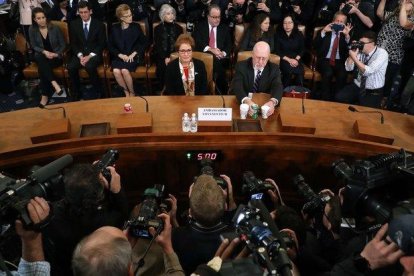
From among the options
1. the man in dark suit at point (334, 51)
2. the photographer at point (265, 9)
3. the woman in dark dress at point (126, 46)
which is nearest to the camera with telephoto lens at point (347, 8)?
the man in dark suit at point (334, 51)

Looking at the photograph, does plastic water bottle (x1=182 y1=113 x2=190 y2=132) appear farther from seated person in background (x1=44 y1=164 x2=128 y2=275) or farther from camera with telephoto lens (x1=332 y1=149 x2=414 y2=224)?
camera with telephoto lens (x1=332 y1=149 x2=414 y2=224)

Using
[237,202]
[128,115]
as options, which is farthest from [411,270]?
[128,115]

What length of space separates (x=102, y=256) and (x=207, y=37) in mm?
3987

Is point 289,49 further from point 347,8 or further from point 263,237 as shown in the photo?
point 263,237

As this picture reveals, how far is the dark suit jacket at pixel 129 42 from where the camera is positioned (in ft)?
16.6

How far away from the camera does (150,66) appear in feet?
16.7

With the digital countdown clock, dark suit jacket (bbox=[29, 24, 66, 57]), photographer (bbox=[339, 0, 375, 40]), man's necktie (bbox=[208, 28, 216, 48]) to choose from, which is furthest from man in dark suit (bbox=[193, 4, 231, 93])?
the digital countdown clock

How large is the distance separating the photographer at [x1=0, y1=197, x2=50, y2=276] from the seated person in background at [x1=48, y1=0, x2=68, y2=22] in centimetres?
452

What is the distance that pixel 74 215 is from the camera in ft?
7.03

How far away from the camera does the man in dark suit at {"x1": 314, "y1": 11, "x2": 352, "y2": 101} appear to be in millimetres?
4910

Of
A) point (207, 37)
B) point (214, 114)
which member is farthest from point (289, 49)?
point (214, 114)

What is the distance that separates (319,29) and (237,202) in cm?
287

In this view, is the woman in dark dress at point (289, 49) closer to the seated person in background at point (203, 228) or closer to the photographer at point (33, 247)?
the seated person in background at point (203, 228)

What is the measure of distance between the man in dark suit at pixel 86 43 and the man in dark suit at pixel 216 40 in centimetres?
120
